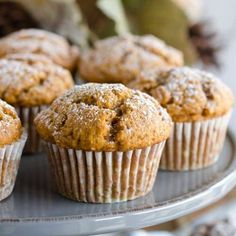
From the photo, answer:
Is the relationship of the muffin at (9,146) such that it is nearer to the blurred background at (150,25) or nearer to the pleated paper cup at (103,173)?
the pleated paper cup at (103,173)

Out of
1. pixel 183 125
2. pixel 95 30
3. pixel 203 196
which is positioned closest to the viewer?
pixel 203 196

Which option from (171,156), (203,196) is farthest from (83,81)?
(203,196)

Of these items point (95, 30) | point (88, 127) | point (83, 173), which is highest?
point (88, 127)

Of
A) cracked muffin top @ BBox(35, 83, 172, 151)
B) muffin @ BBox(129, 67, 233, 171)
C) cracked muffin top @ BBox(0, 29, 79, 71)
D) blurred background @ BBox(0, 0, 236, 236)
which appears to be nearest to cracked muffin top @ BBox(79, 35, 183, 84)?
cracked muffin top @ BBox(0, 29, 79, 71)

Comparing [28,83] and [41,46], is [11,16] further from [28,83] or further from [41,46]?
[28,83]

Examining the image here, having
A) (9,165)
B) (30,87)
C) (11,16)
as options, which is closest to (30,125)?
(30,87)

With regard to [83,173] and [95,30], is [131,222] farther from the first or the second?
[95,30]

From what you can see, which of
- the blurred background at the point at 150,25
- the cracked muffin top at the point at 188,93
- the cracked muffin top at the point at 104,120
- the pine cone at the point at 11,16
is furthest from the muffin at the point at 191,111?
the pine cone at the point at 11,16

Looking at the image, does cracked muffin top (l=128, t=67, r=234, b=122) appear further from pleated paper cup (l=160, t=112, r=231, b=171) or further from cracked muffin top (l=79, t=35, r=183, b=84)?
cracked muffin top (l=79, t=35, r=183, b=84)
